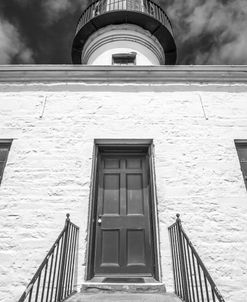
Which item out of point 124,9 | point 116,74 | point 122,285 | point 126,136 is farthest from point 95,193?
point 124,9

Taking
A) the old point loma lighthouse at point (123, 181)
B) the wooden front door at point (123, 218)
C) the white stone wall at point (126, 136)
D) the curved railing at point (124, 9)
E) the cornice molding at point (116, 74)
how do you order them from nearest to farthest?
the old point loma lighthouse at point (123, 181) → the white stone wall at point (126, 136) → the wooden front door at point (123, 218) → the cornice molding at point (116, 74) → the curved railing at point (124, 9)

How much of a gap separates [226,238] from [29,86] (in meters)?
A: 4.59

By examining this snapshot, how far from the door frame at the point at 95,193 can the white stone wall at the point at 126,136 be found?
0.09m

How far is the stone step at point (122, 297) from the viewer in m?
2.59

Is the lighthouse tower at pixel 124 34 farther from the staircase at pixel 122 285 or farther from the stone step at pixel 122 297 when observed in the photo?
the stone step at pixel 122 297

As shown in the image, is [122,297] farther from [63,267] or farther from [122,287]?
[63,267]

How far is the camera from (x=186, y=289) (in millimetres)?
2674

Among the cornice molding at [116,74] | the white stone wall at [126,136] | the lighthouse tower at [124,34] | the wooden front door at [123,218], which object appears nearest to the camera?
the white stone wall at [126,136]

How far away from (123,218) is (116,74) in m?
2.91

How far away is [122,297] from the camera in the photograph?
2717mm

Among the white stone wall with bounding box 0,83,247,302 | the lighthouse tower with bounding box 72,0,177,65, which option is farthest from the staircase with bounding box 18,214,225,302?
the lighthouse tower with bounding box 72,0,177,65

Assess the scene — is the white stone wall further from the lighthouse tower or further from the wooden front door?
the lighthouse tower

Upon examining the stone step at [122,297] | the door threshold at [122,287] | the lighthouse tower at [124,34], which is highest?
the lighthouse tower at [124,34]

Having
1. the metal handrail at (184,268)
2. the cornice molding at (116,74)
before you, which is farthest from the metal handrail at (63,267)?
the cornice molding at (116,74)
